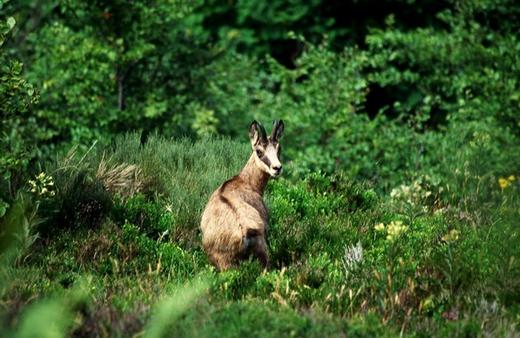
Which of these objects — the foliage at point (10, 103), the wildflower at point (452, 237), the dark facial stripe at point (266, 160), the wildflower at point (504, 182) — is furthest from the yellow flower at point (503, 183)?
the foliage at point (10, 103)

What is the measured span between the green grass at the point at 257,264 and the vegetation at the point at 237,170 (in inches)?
0.9

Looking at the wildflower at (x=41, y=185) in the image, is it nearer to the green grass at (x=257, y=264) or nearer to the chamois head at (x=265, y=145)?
the green grass at (x=257, y=264)

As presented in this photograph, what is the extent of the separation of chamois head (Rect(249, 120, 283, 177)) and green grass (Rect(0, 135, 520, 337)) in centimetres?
75

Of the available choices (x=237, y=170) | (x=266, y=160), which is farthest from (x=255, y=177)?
(x=237, y=170)

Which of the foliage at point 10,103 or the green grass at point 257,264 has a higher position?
the foliage at point 10,103

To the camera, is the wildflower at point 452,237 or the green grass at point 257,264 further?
the wildflower at point 452,237

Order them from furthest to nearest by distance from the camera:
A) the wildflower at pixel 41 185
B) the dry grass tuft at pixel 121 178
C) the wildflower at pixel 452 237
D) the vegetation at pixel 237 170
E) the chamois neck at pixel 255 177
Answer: the dry grass tuft at pixel 121 178 → the chamois neck at pixel 255 177 → the wildflower at pixel 41 185 → the wildflower at pixel 452 237 → the vegetation at pixel 237 170

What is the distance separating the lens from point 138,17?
15.6 meters

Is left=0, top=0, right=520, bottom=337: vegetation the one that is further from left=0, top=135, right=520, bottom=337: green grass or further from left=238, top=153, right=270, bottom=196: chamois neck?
left=238, top=153, right=270, bottom=196: chamois neck

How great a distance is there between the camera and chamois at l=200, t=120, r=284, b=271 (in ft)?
26.4

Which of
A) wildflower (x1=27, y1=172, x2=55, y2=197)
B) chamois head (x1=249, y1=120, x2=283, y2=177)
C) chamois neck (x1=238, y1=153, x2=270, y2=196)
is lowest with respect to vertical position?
wildflower (x1=27, y1=172, x2=55, y2=197)

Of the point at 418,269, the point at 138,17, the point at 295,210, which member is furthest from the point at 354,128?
the point at 418,269

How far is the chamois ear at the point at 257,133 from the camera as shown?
28.7 feet

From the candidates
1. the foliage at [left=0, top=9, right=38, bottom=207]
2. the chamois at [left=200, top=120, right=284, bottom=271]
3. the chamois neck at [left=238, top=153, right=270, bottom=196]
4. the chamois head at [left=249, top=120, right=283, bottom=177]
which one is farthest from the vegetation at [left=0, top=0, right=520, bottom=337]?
the chamois head at [left=249, top=120, right=283, bottom=177]
